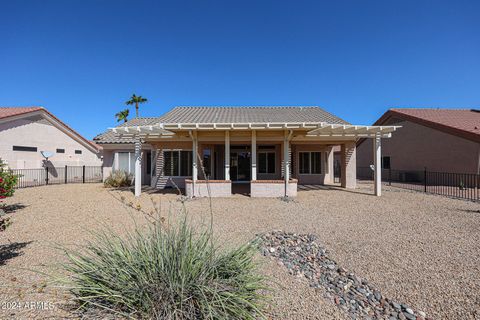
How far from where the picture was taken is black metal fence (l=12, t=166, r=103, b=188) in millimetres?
15836

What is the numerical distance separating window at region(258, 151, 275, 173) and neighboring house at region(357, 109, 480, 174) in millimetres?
13427

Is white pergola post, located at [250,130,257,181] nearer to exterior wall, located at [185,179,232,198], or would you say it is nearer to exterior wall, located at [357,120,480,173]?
exterior wall, located at [185,179,232,198]

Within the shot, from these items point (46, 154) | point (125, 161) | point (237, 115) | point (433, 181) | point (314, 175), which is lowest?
point (433, 181)

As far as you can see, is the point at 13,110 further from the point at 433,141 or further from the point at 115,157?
the point at 433,141

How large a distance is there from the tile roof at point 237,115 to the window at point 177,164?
2.43 m

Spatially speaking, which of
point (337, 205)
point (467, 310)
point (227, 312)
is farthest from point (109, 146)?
point (467, 310)

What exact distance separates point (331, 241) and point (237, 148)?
1176cm

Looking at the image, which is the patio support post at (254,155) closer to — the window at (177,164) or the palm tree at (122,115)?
the window at (177,164)

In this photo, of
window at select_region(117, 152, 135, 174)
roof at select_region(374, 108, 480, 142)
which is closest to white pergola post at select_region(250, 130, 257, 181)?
window at select_region(117, 152, 135, 174)

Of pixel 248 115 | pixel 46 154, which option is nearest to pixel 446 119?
pixel 248 115

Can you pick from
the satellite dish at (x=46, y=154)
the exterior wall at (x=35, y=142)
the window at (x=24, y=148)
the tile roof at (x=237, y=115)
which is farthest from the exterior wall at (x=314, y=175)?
the window at (x=24, y=148)

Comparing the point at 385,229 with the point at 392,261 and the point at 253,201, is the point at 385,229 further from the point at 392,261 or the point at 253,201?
the point at 253,201

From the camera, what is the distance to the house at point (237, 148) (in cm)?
1100

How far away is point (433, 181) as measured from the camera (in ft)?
55.7
